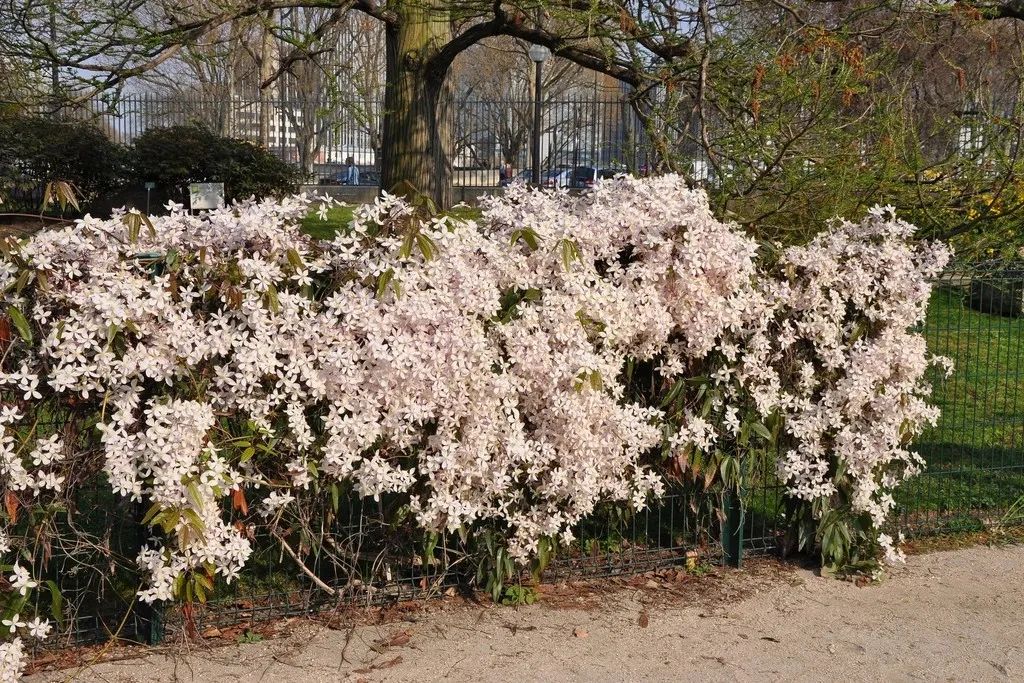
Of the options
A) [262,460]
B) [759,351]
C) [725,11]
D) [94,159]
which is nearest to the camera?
[262,460]

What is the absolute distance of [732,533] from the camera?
558cm

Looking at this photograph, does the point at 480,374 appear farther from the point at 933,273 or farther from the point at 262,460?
the point at 933,273

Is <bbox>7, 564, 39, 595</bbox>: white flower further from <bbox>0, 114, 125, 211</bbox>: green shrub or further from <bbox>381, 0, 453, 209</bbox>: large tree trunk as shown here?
<bbox>0, 114, 125, 211</bbox>: green shrub

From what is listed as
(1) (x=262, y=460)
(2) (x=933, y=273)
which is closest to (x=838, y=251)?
(2) (x=933, y=273)

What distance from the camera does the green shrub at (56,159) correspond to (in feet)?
56.9

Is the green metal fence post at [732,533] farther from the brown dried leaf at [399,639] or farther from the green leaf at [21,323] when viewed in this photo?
the green leaf at [21,323]

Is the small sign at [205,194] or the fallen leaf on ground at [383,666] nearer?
the fallen leaf on ground at [383,666]

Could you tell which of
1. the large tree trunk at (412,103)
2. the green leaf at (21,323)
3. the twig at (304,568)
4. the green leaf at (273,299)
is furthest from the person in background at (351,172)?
the green leaf at (21,323)

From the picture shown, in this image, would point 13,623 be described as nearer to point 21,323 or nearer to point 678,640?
point 21,323

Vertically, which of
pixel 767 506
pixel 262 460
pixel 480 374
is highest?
pixel 480 374

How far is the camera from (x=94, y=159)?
58.7 ft

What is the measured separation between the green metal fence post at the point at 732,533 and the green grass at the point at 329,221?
2.07m

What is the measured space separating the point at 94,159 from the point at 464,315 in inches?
604

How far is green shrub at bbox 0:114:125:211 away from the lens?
17.3m
